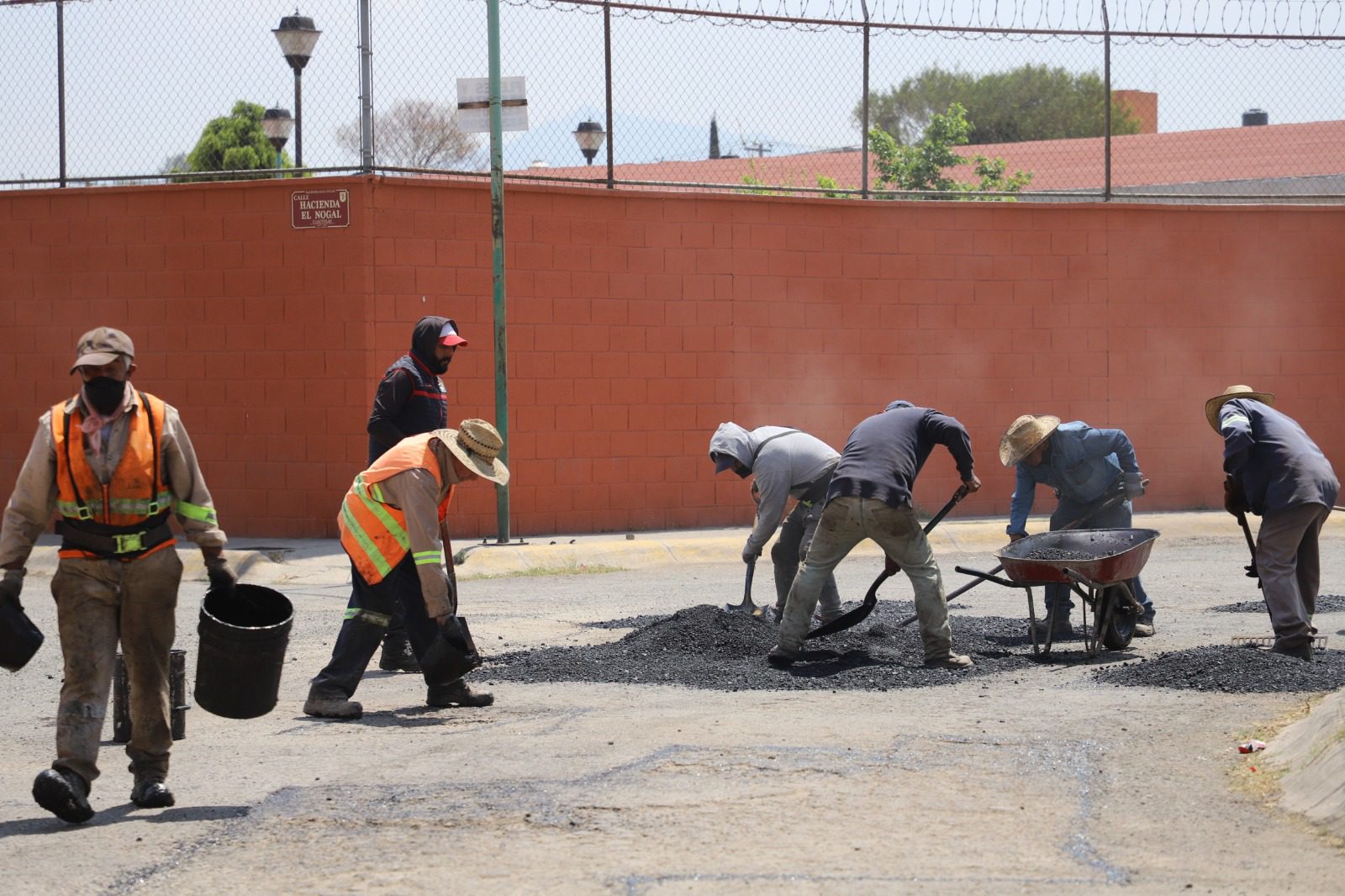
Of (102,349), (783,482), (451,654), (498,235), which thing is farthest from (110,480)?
(498,235)

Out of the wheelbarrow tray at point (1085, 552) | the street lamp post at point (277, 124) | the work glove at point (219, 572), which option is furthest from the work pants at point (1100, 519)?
the street lamp post at point (277, 124)

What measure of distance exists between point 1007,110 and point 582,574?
1346 inches

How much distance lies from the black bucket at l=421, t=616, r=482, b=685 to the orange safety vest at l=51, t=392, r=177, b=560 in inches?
75.3

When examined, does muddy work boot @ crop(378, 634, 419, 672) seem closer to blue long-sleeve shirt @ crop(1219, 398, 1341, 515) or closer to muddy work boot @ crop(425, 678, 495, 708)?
muddy work boot @ crop(425, 678, 495, 708)

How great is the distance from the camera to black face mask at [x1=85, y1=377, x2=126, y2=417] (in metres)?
5.91

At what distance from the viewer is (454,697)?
798 cm

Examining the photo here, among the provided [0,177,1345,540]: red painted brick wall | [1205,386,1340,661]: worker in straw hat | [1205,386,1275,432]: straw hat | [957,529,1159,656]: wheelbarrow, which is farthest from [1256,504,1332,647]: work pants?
[0,177,1345,540]: red painted brick wall

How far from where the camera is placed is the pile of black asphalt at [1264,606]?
1098 cm

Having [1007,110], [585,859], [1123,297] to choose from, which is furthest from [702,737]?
[1007,110]

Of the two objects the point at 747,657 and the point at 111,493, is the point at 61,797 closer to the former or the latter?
the point at 111,493

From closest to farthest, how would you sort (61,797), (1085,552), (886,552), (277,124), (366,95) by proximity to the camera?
(61,797) < (886,552) < (1085,552) < (366,95) < (277,124)

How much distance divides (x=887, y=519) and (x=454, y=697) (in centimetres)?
243

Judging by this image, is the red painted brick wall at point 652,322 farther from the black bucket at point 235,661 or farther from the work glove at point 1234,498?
the black bucket at point 235,661

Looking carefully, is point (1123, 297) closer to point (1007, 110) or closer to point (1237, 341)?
point (1237, 341)
